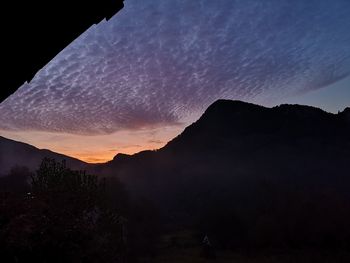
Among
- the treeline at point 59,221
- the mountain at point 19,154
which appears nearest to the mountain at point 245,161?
the mountain at point 19,154

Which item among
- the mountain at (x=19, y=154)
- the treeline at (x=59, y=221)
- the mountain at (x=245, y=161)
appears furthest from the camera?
the mountain at (x=19, y=154)

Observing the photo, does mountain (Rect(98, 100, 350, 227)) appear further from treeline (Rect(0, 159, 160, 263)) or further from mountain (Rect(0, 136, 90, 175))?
treeline (Rect(0, 159, 160, 263))

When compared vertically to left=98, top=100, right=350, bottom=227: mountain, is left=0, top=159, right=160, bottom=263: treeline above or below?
below

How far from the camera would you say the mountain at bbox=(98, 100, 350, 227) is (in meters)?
107

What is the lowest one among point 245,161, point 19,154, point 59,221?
point 59,221

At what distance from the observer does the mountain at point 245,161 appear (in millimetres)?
107188

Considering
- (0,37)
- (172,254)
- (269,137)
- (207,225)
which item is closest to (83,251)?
(0,37)

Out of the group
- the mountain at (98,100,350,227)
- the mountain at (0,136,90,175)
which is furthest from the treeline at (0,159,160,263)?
the mountain at (0,136,90,175)

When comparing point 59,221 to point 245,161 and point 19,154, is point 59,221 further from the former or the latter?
point 19,154

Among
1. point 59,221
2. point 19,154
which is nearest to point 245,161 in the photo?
point 19,154

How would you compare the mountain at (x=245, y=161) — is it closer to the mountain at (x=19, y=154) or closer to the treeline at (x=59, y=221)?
the mountain at (x=19, y=154)

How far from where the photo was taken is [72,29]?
1596 mm

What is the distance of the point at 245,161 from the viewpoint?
150m

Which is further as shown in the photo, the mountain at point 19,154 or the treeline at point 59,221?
the mountain at point 19,154
